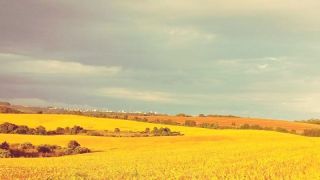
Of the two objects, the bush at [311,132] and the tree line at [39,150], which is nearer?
the tree line at [39,150]

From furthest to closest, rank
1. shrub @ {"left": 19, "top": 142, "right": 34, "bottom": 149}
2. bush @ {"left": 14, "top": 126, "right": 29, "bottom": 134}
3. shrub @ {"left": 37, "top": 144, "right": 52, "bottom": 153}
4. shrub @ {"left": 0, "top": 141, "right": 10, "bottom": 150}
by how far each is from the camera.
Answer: bush @ {"left": 14, "top": 126, "right": 29, "bottom": 134}
shrub @ {"left": 19, "top": 142, "right": 34, "bottom": 149}
shrub @ {"left": 37, "top": 144, "right": 52, "bottom": 153}
shrub @ {"left": 0, "top": 141, "right": 10, "bottom": 150}

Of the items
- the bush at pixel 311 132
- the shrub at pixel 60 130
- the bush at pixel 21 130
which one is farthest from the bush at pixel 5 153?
the bush at pixel 311 132

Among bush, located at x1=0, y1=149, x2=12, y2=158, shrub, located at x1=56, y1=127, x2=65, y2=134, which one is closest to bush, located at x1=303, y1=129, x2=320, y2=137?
shrub, located at x1=56, y1=127, x2=65, y2=134

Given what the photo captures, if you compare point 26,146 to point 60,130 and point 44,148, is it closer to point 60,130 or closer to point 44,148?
point 44,148

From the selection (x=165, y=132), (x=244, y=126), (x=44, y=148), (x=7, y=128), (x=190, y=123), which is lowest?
(x=44, y=148)

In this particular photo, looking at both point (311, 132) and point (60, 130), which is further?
point (311, 132)

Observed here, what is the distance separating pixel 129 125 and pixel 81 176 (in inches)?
2569

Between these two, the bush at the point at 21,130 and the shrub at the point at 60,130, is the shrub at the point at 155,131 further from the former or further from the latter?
the bush at the point at 21,130

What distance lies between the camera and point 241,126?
336 feet

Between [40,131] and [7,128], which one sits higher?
[7,128]

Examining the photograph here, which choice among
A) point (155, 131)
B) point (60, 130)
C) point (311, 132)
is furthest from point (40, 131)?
point (311, 132)

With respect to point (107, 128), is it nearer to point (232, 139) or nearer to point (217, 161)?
point (232, 139)

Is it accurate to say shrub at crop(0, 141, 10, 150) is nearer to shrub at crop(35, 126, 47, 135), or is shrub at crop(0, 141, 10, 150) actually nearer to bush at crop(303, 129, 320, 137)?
shrub at crop(35, 126, 47, 135)

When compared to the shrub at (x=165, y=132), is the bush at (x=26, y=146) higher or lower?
lower
